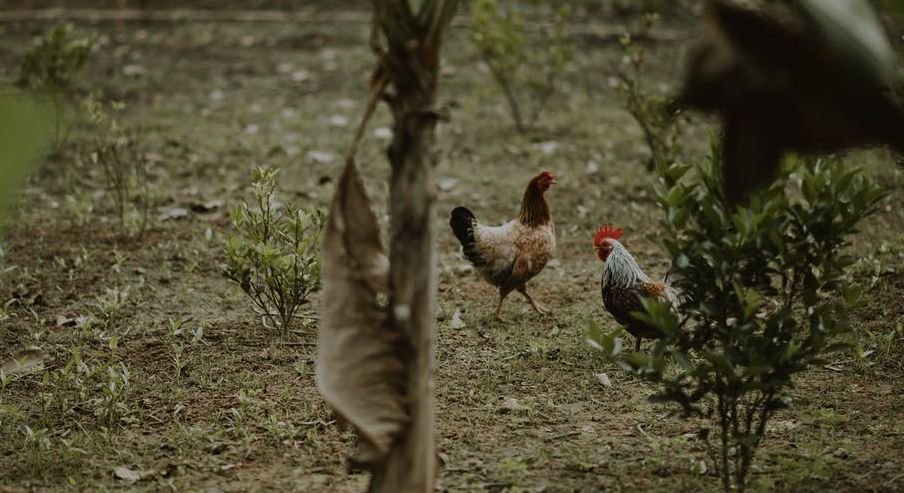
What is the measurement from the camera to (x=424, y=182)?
2.00 meters

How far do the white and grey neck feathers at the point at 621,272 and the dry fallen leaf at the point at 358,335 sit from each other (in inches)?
71.7

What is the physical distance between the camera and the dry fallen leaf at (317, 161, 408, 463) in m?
2.07

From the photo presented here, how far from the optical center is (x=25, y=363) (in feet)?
12.1

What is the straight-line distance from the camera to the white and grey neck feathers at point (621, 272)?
151 inches

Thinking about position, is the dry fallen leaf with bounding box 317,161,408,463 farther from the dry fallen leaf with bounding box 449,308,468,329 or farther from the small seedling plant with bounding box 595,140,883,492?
the dry fallen leaf with bounding box 449,308,468,329

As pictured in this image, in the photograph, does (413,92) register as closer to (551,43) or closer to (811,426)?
(811,426)

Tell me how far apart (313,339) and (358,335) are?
1.90 meters

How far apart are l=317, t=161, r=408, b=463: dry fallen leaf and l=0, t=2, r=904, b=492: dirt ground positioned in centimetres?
83

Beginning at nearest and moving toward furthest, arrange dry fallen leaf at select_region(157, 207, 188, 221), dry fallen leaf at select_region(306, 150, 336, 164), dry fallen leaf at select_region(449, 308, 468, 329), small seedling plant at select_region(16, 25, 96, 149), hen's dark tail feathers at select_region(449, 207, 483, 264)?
1. dry fallen leaf at select_region(449, 308, 468, 329)
2. hen's dark tail feathers at select_region(449, 207, 483, 264)
3. dry fallen leaf at select_region(157, 207, 188, 221)
4. small seedling plant at select_region(16, 25, 96, 149)
5. dry fallen leaf at select_region(306, 150, 336, 164)

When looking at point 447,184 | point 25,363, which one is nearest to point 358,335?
point 25,363

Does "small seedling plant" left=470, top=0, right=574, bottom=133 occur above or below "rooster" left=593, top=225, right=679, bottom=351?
above

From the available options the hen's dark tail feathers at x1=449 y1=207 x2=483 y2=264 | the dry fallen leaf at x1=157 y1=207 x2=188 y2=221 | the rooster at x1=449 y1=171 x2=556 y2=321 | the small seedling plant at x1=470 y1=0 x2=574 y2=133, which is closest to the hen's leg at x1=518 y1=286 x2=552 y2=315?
the rooster at x1=449 y1=171 x2=556 y2=321

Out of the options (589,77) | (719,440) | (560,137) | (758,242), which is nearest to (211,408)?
(719,440)

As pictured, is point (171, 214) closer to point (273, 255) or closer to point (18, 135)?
point (273, 255)
